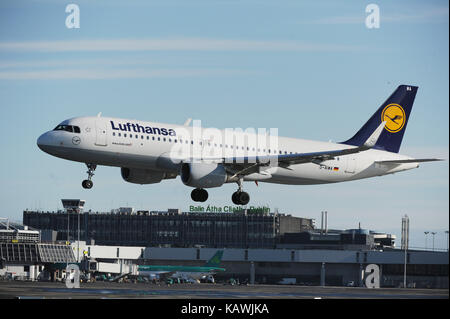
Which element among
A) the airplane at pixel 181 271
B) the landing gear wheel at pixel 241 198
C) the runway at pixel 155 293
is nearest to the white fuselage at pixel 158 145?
the landing gear wheel at pixel 241 198

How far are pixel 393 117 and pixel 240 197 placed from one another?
82.5ft

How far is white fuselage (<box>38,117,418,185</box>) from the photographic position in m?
71.0

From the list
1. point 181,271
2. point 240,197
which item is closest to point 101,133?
point 240,197

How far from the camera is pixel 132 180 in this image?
256ft

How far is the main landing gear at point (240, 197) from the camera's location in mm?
79750

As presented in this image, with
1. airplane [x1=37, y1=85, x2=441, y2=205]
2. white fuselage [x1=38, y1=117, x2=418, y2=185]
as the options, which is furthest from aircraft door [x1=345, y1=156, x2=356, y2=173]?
white fuselage [x1=38, y1=117, x2=418, y2=185]

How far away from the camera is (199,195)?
3194 inches

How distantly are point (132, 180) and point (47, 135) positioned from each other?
9.90 meters

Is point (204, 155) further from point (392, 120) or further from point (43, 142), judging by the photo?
point (392, 120)

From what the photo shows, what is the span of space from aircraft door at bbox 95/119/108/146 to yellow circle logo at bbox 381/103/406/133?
1419 inches

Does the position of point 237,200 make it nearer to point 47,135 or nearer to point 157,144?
point 157,144

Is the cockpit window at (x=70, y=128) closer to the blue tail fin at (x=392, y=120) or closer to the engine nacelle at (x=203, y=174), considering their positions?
the engine nacelle at (x=203, y=174)
